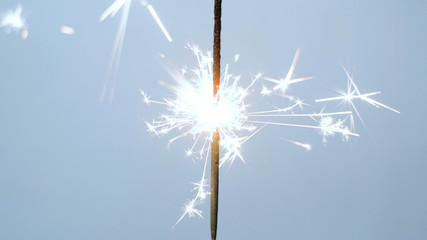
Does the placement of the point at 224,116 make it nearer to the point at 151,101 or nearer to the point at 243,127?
the point at 243,127

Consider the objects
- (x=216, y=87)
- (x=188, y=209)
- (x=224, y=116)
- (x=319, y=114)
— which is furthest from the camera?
(x=319, y=114)

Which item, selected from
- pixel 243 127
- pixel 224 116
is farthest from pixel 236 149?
pixel 224 116

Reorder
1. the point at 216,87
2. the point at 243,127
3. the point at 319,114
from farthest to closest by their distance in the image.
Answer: the point at 319,114 < the point at 243,127 < the point at 216,87

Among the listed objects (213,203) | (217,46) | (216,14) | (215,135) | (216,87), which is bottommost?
(213,203)

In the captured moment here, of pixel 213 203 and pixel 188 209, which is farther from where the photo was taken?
pixel 188 209

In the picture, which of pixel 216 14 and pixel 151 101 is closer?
pixel 216 14

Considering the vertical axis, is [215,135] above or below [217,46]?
below

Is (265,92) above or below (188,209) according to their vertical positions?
above

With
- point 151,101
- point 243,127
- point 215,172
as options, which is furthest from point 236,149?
point 151,101

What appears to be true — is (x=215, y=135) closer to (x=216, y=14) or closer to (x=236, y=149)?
(x=236, y=149)
